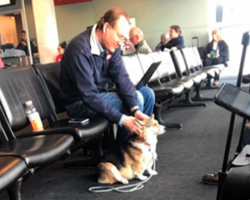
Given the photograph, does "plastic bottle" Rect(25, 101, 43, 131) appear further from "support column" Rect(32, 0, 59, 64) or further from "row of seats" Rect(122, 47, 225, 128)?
"support column" Rect(32, 0, 59, 64)

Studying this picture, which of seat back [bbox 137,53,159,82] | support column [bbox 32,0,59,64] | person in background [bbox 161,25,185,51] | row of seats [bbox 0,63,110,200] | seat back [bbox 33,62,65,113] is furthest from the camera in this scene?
support column [bbox 32,0,59,64]

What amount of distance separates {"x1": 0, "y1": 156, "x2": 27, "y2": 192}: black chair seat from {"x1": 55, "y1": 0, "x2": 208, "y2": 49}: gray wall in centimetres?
888

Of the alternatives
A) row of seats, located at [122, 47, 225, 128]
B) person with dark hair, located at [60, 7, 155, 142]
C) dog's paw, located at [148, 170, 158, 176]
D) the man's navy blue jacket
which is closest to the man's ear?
person with dark hair, located at [60, 7, 155, 142]

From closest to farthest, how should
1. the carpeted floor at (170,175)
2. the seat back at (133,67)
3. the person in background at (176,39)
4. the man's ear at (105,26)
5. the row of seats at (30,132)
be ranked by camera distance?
the row of seats at (30,132) → the carpeted floor at (170,175) → the man's ear at (105,26) → the seat back at (133,67) → the person in background at (176,39)

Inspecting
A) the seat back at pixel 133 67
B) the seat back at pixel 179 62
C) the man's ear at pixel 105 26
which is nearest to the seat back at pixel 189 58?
the seat back at pixel 179 62

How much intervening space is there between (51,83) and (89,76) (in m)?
0.52

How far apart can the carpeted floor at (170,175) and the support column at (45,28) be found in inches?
224

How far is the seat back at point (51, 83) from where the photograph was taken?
2.63m

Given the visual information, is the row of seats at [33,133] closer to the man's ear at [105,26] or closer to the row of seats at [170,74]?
the man's ear at [105,26]

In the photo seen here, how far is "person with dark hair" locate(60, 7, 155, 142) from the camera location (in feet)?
7.61

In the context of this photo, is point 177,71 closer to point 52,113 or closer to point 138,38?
point 138,38

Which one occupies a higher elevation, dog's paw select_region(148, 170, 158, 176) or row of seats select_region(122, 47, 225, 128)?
row of seats select_region(122, 47, 225, 128)

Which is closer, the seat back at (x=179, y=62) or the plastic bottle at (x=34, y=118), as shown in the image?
the plastic bottle at (x=34, y=118)

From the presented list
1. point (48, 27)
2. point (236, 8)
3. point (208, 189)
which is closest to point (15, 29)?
point (48, 27)
